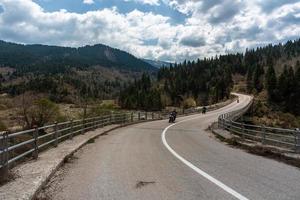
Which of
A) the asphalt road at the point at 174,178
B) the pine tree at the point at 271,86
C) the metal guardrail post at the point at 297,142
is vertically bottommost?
the asphalt road at the point at 174,178

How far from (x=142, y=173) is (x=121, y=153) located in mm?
5051

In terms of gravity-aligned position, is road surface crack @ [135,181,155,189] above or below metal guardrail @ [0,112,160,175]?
below

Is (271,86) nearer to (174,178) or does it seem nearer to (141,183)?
(174,178)

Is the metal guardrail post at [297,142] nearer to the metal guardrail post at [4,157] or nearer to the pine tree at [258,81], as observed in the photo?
the metal guardrail post at [4,157]

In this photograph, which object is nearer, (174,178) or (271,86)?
(174,178)

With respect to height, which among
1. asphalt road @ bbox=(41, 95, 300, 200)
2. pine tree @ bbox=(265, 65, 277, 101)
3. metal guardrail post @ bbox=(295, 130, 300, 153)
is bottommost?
asphalt road @ bbox=(41, 95, 300, 200)

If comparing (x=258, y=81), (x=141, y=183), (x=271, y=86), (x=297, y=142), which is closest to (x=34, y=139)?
(x=141, y=183)

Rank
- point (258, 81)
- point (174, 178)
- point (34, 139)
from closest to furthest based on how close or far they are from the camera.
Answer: point (174, 178), point (34, 139), point (258, 81)

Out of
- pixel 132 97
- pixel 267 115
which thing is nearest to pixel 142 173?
pixel 267 115

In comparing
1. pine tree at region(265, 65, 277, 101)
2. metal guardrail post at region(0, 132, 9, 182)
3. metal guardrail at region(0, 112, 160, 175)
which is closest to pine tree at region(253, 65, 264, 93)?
pine tree at region(265, 65, 277, 101)

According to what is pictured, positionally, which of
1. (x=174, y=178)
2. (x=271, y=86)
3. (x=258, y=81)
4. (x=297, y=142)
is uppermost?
(x=258, y=81)

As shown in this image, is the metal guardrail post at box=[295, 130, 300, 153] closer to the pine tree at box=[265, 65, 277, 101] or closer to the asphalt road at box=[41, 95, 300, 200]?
the asphalt road at box=[41, 95, 300, 200]

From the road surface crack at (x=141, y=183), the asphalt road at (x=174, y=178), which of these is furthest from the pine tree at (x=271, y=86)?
the road surface crack at (x=141, y=183)

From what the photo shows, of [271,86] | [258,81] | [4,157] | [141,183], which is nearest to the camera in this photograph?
[141,183]
